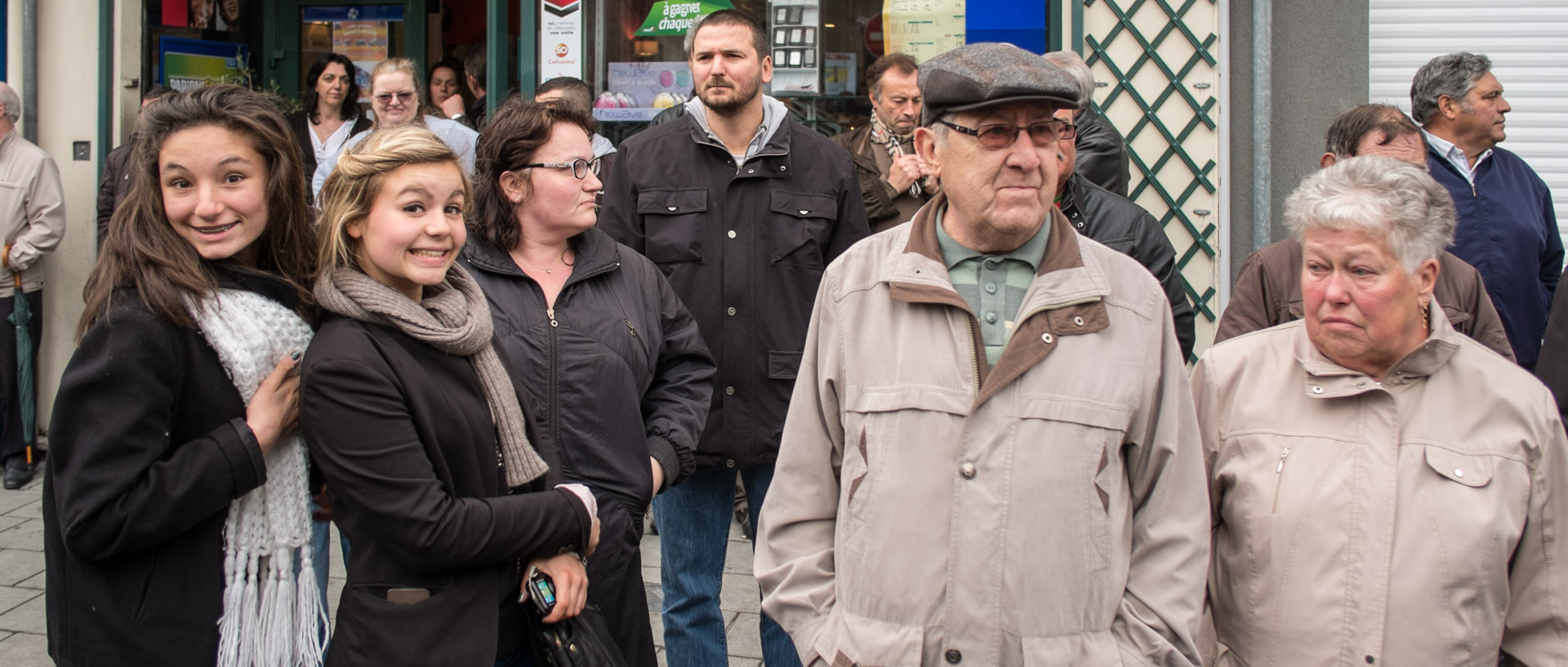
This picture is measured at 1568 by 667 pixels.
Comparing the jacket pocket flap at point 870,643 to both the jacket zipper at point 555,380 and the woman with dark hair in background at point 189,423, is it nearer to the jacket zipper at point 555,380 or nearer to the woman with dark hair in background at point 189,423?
the jacket zipper at point 555,380

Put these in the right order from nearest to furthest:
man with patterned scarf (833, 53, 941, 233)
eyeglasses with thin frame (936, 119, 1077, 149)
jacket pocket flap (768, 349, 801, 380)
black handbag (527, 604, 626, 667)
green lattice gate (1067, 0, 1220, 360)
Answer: eyeglasses with thin frame (936, 119, 1077, 149)
black handbag (527, 604, 626, 667)
jacket pocket flap (768, 349, 801, 380)
man with patterned scarf (833, 53, 941, 233)
green lattice gate (1067, 0, 1220, 360)

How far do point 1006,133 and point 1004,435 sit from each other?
54cm

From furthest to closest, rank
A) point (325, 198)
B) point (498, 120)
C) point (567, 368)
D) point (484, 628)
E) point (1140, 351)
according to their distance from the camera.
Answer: point (498, 120) < point (567, 368) < point (325, 198) < point (484, 628) < point (1140, 351)

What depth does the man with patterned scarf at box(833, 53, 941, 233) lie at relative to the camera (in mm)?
4727

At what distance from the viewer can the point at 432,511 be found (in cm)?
228

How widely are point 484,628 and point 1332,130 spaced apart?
3371 mm

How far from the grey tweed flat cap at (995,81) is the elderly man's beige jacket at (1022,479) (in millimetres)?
261

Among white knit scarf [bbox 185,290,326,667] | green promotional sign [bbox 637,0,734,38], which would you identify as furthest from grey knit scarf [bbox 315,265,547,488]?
green promotional sign [bbox 637,0,734,38]

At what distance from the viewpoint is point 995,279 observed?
2.30 meters

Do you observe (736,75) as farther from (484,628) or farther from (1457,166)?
(1457,166)

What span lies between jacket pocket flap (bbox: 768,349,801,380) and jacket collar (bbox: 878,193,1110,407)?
65.6 inches

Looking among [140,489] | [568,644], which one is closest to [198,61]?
[140,489]

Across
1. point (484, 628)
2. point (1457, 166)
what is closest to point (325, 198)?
point (484, 628)

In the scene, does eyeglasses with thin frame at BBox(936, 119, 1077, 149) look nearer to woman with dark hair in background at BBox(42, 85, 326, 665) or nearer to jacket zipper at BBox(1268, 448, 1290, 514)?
jacket zipper at BBox(1268, 448, 1290, 514)
